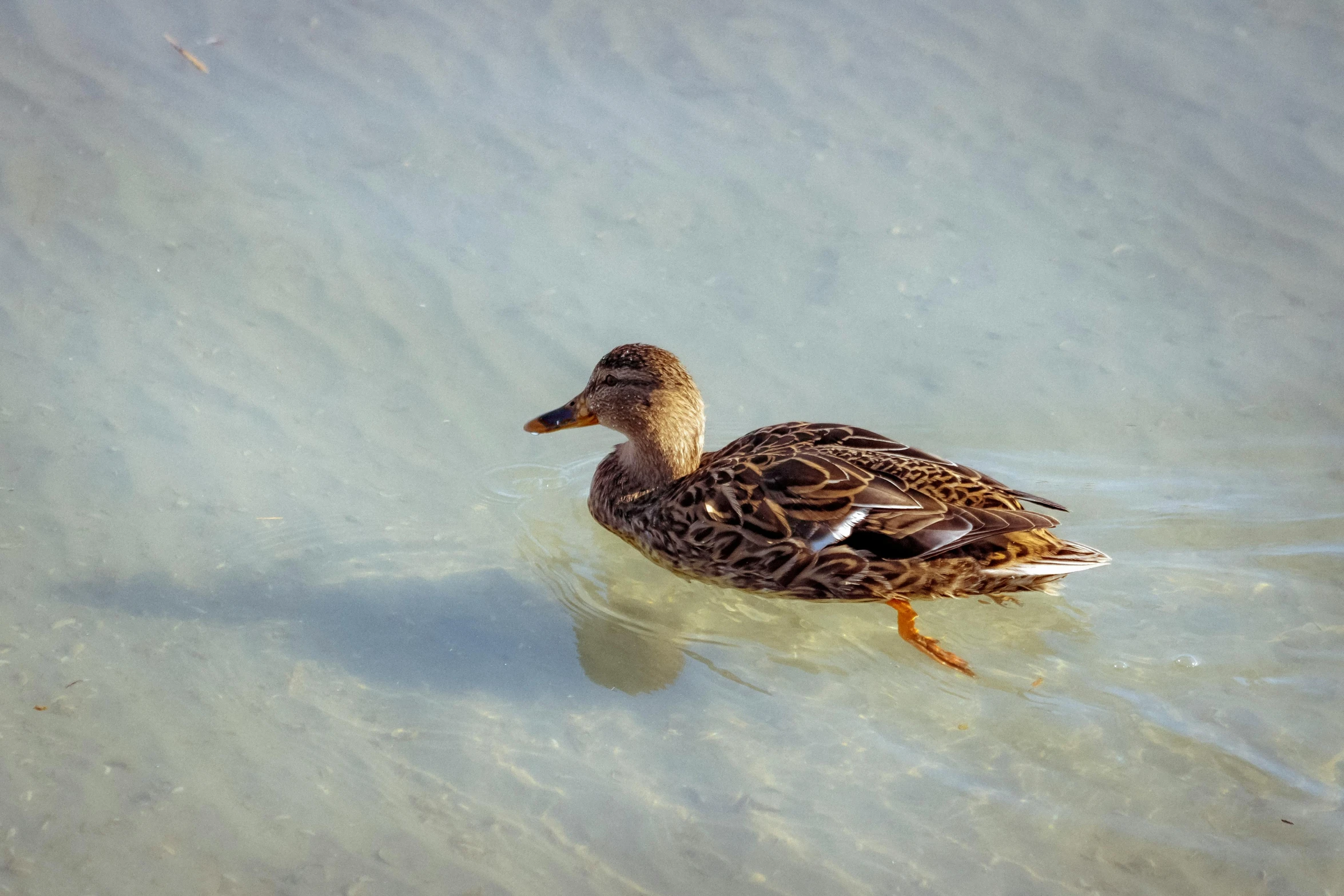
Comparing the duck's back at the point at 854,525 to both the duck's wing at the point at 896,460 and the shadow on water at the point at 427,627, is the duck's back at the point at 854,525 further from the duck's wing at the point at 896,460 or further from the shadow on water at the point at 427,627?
the shadow on water at the point at 427,627

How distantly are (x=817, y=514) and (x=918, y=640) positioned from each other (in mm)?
573

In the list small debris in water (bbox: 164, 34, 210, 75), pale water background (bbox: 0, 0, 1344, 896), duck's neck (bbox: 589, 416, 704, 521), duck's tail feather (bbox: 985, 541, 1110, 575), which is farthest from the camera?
small debris in water (bbox: 164, 34, 210, 75)

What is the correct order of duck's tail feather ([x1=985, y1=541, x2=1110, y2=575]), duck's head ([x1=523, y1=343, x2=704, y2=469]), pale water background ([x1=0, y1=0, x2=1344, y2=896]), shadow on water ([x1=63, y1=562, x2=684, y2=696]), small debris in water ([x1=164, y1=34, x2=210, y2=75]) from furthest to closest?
small debris in water ([x1=164, y1=34, x2=210, y2=75]), duck's head ([x1=523, y1=343, x2=704, y2=469]), duck's tail feather ([x1=985, y1=541, x2=1110, y2=575]), shadow on water ([x1=63, y1=562, x2=684, y2=696]), pale water background ([x1=0, y1=0, x2=1344, y2=896])

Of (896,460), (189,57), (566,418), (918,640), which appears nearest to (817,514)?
(896,460)

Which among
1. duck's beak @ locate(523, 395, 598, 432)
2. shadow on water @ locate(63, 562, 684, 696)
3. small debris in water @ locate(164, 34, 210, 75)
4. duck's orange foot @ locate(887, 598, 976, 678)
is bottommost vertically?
shadow on water @ locate(63, 562, 684, 696)

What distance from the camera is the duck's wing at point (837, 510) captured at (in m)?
4.19

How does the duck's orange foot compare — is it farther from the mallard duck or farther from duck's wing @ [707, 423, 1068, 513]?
duck's wing @ [707, 423, 1068, 513]

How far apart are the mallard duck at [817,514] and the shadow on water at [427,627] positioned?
18.4 inches

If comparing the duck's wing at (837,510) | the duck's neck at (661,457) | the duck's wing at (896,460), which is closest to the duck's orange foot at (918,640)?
the duck's wing at (837,510)

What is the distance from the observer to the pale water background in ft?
11.9

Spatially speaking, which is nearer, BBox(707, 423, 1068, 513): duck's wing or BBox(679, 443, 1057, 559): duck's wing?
BBox(679, 443, 1057, 559): duck's wing

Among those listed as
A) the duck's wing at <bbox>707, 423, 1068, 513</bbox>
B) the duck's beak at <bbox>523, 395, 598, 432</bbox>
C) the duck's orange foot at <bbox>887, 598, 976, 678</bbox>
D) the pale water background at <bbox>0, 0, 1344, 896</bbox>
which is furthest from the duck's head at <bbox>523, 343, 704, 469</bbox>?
the duck's orange foot at <bbox>887, 598, 976, 678</bbox>

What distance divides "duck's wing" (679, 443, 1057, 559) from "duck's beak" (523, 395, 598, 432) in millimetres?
611

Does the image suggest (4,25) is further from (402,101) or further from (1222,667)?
(1222,667)
